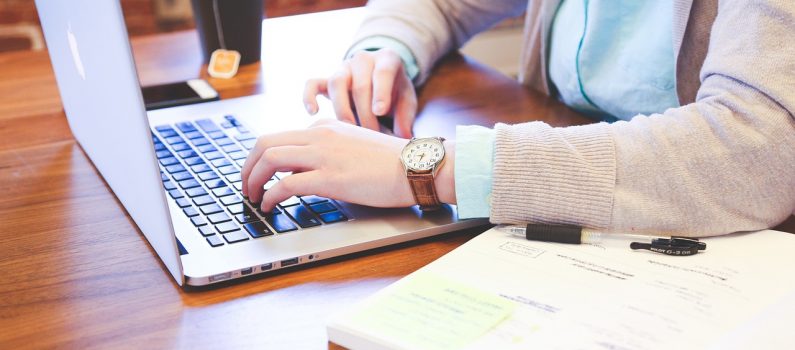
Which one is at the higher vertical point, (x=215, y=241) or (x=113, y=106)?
(x=113, y=106)

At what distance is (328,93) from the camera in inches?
42.9

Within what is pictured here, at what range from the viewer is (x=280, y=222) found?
76 cm

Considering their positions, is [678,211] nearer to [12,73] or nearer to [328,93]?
[328,93]

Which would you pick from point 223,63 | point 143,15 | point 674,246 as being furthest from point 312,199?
point 143,15

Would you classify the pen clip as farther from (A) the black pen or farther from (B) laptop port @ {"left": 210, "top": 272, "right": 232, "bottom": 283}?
(B) laptop port @ {"left": 210, "top": 272, "right": 232, "bottom": 283}

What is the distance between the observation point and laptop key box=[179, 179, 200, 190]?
33.4 inches

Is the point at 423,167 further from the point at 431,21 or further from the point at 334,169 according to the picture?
the point at 431,21

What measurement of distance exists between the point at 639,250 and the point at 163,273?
0.41 m

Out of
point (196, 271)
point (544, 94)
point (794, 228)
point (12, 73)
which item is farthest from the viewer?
point (12, 73)

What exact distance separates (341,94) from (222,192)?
263 millimetres

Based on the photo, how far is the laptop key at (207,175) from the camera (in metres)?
0.87

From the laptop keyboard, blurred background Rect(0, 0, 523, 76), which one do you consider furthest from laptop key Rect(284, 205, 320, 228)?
Answer: blurred background Rect(0, 0, 523, 76)

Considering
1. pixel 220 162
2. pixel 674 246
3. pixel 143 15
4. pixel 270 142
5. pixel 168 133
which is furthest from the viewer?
pixel 143 15

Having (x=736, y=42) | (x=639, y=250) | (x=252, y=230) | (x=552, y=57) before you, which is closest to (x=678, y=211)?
(x=639, y=250)
